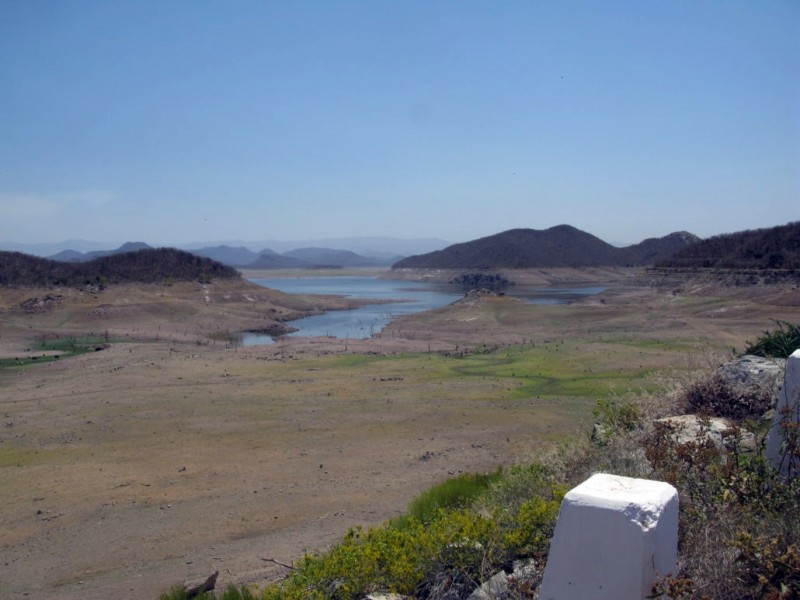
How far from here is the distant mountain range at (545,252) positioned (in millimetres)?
118312

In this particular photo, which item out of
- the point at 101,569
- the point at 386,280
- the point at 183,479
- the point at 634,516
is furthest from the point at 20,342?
the point at 386,280

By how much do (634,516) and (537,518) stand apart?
1.91 metres

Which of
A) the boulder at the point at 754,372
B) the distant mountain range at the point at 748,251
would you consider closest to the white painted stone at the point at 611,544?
the boulder at the point at 754,372

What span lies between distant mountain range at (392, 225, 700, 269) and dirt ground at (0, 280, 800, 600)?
264ft

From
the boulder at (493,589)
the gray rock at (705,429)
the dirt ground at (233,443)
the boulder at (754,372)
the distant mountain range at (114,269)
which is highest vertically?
the distant mountain range at (114,269)

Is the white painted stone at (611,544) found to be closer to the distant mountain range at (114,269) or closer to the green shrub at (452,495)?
the green shrub at (452,495)

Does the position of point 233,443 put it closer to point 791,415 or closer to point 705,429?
point 705,429

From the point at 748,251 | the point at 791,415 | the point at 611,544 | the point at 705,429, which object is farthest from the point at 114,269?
the point at 611,544

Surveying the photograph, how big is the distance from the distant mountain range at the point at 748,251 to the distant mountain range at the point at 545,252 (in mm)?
55952

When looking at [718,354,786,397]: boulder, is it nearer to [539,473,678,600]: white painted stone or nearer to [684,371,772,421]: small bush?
[684,371,772,421]: small bush

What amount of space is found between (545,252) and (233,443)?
112288 millimetres

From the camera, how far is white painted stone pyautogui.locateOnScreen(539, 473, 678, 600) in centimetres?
377

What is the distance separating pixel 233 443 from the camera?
16.6 metres

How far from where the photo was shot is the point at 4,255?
61.3 metres
